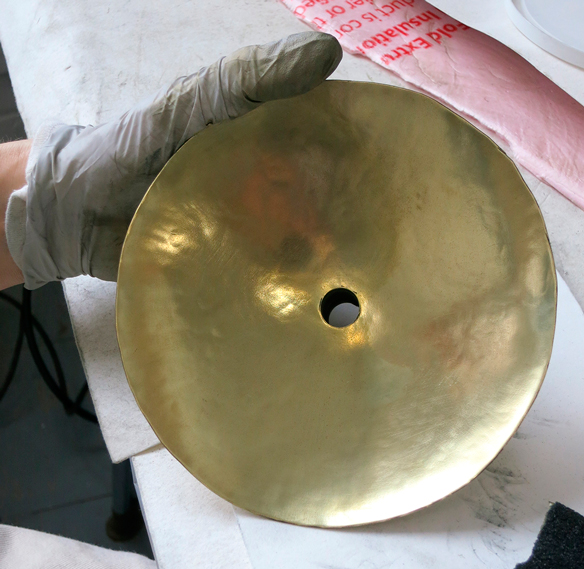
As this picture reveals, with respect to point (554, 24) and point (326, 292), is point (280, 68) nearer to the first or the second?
point (326, 292)

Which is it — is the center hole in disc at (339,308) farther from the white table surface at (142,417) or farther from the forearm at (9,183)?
the forearm at (9,183)

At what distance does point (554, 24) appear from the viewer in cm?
100

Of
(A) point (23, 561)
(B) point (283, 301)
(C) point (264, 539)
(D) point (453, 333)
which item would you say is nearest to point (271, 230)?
(B) point (283, 301)

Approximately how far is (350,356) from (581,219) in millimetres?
560

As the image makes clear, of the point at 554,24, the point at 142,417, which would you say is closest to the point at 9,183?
the point at 142,417

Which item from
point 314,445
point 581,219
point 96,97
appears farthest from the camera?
point 96,97

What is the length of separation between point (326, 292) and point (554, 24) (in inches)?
27.3

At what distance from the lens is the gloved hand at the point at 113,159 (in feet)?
2.12

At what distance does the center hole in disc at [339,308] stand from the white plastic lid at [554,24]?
645 mm

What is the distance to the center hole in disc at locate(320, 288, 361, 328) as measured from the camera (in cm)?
73

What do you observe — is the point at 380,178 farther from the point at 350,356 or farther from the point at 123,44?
the point at 123,44

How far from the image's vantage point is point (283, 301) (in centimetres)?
73

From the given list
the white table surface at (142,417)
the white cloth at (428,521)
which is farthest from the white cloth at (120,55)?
the white cloth at (428,521)

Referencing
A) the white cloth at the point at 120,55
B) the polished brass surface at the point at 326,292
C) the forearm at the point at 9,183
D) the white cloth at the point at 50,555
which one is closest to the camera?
the polished brass surface at the point at 326,292
